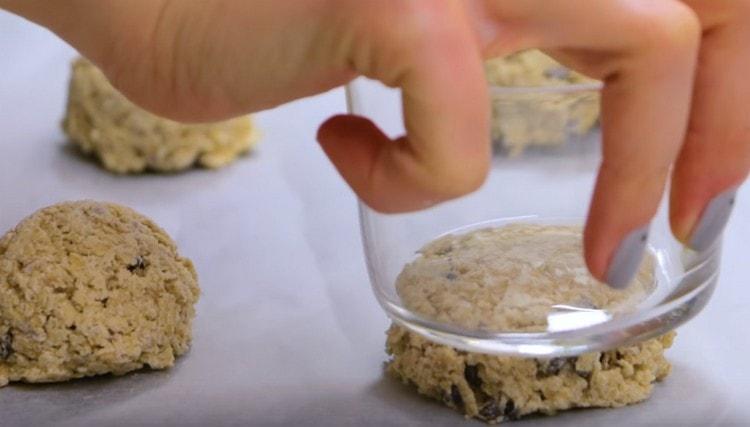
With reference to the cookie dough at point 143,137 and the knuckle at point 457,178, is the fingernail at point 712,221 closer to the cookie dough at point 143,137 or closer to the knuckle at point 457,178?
the knuckle at point 457,178

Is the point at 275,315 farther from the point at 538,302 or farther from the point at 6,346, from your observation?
the point at 538,302

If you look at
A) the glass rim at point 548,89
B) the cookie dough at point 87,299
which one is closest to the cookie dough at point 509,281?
the glass rim at point 548,89

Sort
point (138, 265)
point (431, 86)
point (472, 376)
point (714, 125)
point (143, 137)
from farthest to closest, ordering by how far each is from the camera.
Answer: point (143, 137) < point (138, 265) < point (472, 376) < point (714, 125) < point (431, 86)

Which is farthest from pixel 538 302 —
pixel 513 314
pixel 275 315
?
pixel 275 315

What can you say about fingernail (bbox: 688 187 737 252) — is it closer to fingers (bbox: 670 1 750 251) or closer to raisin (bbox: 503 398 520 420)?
fingers (bbox: 670 1 750 251)

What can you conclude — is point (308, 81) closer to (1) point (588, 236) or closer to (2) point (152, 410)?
(1) point (588, 236)

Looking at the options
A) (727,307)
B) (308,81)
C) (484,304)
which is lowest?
(727,307)

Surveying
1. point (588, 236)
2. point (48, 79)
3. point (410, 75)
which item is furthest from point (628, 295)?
point (48, 79)
